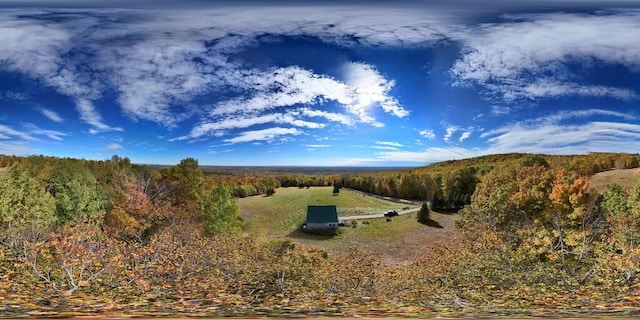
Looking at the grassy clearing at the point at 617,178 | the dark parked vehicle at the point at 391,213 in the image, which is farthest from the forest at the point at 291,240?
the dark parked vehicle at the point at 391,213

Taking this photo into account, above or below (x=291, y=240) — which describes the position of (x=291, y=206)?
above

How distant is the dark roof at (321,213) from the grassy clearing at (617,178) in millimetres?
3015

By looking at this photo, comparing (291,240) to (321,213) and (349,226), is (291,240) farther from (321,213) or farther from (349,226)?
(349,226)

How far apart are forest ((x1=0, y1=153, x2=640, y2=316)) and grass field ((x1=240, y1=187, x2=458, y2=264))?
10 centimetres

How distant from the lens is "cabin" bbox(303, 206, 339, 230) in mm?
6241

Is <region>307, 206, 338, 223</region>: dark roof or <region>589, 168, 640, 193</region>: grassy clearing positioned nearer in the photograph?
<region>589, 168, 640, 193</region>: grassy clearing

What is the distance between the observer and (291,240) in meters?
6.24

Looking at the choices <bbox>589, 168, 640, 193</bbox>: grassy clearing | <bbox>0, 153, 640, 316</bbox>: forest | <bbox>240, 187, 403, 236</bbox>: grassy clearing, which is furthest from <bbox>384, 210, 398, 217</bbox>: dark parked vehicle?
<bbox>589, 168, 640, 193</bbox>: grassy clearing

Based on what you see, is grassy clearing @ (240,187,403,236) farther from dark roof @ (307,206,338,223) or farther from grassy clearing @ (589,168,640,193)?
grassy clearing @ (589,168,640,193)

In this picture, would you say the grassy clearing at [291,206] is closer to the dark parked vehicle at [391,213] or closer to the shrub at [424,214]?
the dark parked vehicle at [391,213]

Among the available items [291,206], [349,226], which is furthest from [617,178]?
[291,206]

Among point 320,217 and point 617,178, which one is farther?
point 320,217

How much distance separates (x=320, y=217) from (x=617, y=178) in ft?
11.6

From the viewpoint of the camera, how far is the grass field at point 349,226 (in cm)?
621
